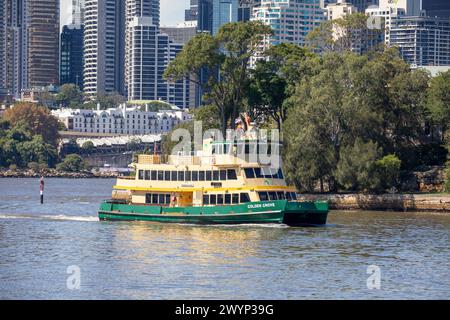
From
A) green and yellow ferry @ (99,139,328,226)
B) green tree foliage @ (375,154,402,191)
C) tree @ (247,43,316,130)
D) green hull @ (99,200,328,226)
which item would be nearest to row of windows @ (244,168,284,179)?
green and yellow ferry @ (99,139,328,226)

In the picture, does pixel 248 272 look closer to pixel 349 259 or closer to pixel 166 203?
pixel 349 259

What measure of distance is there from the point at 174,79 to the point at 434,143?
979 inches

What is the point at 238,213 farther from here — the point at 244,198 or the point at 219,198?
the point at 219,198

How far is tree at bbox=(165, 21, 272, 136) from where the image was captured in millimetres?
122562

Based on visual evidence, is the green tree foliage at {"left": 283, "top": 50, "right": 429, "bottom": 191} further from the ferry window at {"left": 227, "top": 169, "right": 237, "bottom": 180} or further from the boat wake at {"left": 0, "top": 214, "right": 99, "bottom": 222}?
the ferry window at {"left": 227, "top": 169, "right": 237, "bottom": 180}

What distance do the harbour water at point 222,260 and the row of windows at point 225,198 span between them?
6.11 ft

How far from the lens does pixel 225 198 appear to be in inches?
3258

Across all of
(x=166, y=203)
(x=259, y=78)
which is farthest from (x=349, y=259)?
(x=259, y=78)

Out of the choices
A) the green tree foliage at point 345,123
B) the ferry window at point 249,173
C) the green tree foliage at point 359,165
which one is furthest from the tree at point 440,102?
the ferry window at point 249,173

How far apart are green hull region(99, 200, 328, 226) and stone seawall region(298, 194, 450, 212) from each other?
19.5 meters

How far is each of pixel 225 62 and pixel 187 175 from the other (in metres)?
40.3

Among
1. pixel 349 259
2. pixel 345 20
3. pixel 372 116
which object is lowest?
pixel 349 259

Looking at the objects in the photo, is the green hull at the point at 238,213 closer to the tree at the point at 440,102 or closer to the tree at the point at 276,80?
the tree at the point at 440,102

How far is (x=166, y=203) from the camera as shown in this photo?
8488cm
